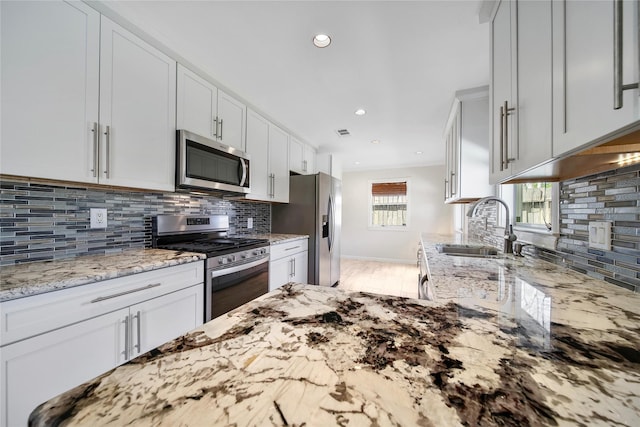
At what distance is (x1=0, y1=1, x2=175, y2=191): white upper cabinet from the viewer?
1.14 meters

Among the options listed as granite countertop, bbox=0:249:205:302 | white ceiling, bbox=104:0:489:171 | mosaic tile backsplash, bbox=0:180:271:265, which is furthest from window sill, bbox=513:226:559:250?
mosaic tile backsplash, bbox=0:180:271:265

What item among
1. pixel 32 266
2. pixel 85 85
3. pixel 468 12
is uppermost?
pixel 468 12

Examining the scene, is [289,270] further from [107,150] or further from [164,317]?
[107,150]

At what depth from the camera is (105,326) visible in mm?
1173

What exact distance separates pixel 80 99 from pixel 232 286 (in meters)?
1.46

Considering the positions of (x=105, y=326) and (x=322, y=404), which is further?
(x=105, y=326)

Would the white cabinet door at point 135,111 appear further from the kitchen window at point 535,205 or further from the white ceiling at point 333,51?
the kitchen window at point 535,205

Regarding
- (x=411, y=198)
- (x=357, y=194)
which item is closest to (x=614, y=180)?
(x=411, y=198)

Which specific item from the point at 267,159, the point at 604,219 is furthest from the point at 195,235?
the point at 604,219

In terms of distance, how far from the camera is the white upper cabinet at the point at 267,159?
2668 mm

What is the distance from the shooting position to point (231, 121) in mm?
2363

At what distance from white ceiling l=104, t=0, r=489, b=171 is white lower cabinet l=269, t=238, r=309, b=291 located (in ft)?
5.16

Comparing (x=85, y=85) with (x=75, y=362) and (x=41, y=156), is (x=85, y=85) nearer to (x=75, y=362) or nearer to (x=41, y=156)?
(x=41, y=156)

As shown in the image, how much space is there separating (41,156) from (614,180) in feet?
8.34
